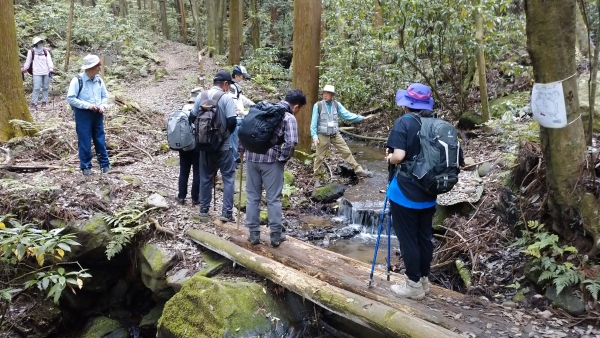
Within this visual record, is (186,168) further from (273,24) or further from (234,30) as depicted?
(273,24)

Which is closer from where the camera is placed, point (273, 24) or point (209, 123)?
point (209, 123)

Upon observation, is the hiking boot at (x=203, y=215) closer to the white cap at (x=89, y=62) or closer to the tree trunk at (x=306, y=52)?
the white cap at (x=89, y=62)

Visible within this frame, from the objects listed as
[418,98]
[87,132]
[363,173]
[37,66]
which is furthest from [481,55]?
[37,66]

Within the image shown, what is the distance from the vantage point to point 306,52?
1148 cm

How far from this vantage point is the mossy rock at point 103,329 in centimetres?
684

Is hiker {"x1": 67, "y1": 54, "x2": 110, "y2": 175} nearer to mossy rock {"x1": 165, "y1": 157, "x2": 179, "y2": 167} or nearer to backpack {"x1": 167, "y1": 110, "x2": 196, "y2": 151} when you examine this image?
backpack {"x1": 167, "y1": 110, "x2": 196, "y2": 151}

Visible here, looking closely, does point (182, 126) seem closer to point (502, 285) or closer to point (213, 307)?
point (213, 307)

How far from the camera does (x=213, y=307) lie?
479 centimetres

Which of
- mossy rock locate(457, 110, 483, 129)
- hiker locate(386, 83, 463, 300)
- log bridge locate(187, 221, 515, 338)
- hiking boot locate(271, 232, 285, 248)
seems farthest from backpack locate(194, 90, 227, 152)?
mossy rock locate(457, 110, 483, 129)

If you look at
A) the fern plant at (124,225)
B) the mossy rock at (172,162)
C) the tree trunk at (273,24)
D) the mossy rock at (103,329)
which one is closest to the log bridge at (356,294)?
the fern plant at (124,225)

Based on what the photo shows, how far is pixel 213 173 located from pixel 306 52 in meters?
5.75

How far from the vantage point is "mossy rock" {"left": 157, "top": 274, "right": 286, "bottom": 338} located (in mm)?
4695

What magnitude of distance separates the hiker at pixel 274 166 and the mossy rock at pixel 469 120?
7908mm

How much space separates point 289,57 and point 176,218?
841 inches
